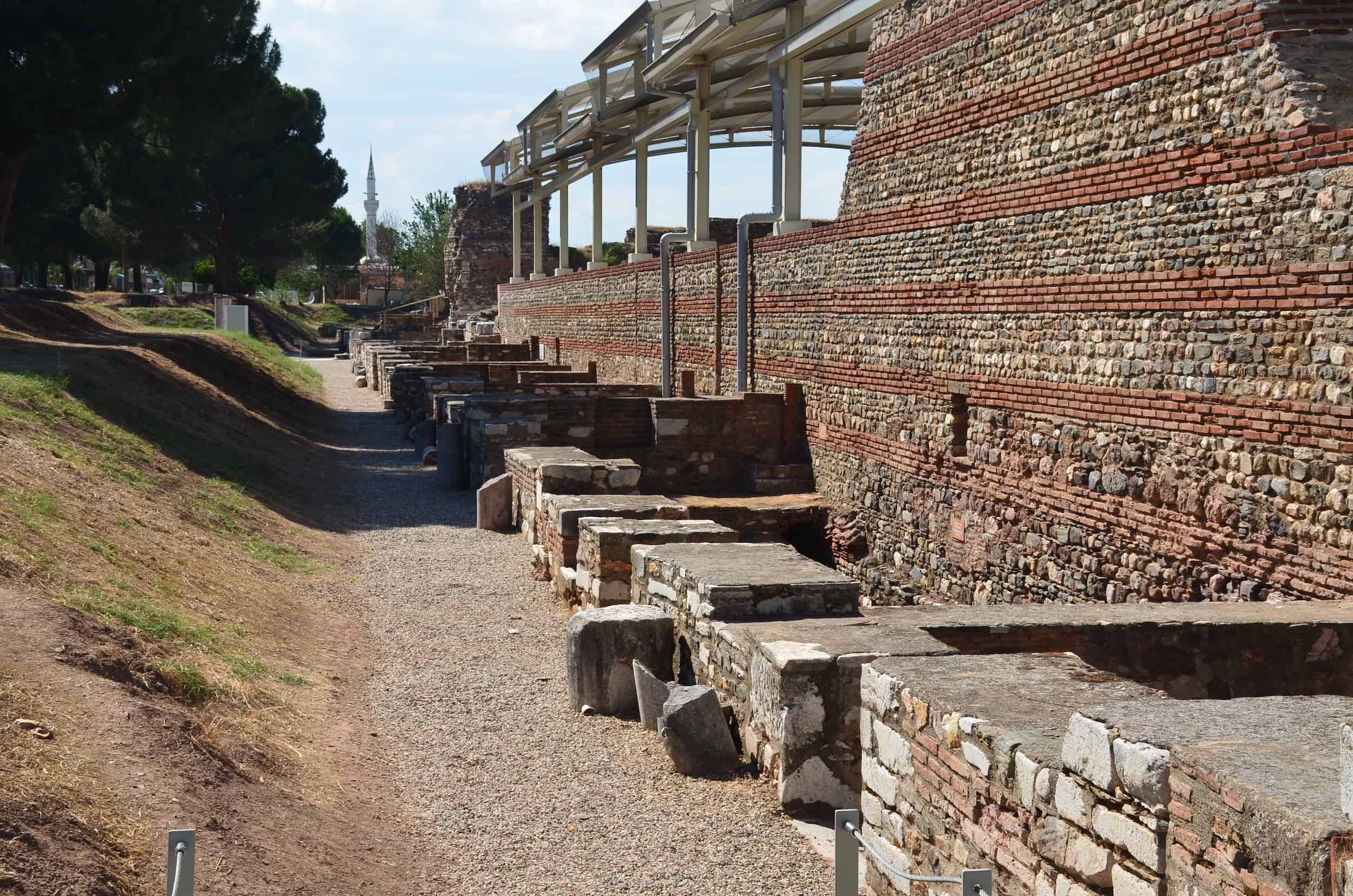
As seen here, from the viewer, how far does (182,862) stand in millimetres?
3031

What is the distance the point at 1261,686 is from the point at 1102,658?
0.81 m

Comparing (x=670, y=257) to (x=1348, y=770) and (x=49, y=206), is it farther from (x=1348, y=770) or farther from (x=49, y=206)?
(x=49, y=206)

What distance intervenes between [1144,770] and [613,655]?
159 inches

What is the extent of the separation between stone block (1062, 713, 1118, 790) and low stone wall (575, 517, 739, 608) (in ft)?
15.8

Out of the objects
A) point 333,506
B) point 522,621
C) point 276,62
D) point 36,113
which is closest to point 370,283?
point 276,62

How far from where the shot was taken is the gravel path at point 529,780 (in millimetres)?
4898

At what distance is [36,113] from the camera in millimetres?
19844

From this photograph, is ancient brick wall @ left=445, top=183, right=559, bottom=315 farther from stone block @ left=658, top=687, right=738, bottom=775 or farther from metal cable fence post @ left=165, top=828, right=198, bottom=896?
metal cable fence post @ left=165, top=828, right=198, bottom=896

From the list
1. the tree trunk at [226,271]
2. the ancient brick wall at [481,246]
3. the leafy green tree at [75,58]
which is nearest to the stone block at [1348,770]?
the leafy green tree at [75,58]

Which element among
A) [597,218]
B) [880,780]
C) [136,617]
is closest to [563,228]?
[597,218]

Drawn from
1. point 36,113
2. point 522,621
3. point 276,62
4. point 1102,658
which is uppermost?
point 276,62

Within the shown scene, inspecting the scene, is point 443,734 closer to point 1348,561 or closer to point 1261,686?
point 1261,686

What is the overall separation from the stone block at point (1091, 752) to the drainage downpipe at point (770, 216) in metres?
12.7

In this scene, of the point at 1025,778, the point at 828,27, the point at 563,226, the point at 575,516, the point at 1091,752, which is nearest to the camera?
the point at 1091,752
